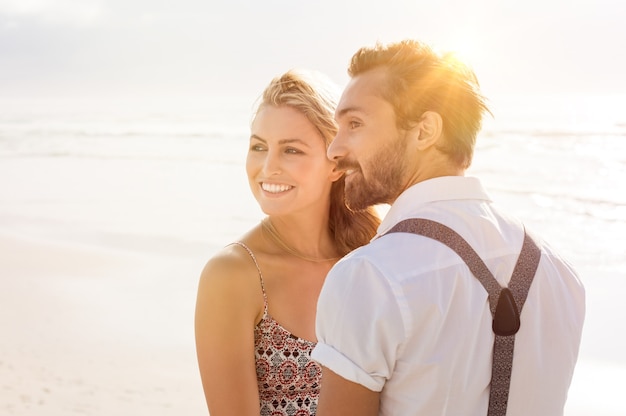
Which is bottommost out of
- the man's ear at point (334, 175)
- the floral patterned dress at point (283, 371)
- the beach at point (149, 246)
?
the beach at point (149, 246)

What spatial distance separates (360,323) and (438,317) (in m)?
0.18

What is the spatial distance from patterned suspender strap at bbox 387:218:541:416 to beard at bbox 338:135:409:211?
0.23m

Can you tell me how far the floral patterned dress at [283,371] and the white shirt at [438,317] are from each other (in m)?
1.18

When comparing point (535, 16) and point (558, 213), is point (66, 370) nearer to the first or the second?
point (558, 213)

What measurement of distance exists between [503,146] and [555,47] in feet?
83.8

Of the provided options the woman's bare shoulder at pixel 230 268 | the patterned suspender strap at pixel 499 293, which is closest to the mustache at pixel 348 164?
the patterned suspender strap at pixel 499 293

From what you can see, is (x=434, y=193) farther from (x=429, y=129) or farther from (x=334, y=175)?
(x=334, y=175)

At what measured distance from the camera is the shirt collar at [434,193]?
6.96 ft

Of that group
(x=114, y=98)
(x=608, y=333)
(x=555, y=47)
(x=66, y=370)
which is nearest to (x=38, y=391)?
(x=66, y=370)

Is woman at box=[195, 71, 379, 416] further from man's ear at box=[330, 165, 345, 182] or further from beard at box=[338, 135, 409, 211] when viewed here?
beard at box=[338, 135, 409, 211]

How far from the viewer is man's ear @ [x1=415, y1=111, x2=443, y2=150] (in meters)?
2.19

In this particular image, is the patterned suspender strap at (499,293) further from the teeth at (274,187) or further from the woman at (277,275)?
the teeth at (274,187)

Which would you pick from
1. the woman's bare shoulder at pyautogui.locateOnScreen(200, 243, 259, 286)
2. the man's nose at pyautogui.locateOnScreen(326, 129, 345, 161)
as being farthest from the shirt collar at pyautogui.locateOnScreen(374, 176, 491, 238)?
the woman's bare shoulder at pyautogui.locateOnScreen(200, 243, 259, 286)

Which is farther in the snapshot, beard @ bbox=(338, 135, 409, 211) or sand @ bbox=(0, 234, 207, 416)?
sand @ bbox=(0, 234, 207, 416)
